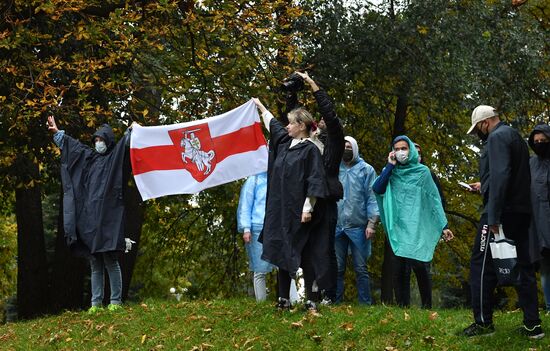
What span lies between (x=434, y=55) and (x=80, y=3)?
9.19m

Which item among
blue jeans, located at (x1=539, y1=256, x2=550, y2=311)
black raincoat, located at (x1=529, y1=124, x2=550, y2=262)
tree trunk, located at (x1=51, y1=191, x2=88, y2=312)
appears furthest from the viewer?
tree trunk, located at (x1=51, y1=191, x2=88, y2=312)

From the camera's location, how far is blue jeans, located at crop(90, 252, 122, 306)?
1178 cm

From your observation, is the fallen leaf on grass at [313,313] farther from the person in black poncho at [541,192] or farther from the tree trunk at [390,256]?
the tree trunk at [390,256]

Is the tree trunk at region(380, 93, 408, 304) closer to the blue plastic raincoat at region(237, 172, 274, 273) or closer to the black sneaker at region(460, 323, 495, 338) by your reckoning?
the blue plastic raincoat at region(237, 172, 274, 273)

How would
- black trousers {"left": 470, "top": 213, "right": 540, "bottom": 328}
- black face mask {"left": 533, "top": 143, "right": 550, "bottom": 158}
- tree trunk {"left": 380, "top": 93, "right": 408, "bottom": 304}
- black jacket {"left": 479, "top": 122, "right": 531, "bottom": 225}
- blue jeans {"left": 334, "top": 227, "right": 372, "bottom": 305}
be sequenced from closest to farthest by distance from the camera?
black jacket {"left": 479, "top": 122, "right": 531, "bottom": 225} < black trousers {"left": 470, "top": 213, "right": 540, "bottom": 328} < black face mask {"left": 533, "top": 143, "right": 550, "bottom": 158} < blue jeans {"left": 334, "top": 227, "right": 372, "bottom": 305} < tree trunk {"left": 380, "top": 93, "right": 408, "bottom": 304}

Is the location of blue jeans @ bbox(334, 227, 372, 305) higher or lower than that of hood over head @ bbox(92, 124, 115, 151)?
lower

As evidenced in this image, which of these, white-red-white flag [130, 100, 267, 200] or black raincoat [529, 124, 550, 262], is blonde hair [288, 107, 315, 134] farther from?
black raincoat [529, 124, 550, 262]

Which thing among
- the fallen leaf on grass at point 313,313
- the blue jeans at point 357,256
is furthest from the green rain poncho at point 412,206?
the fallen leaf on grass at point 313,313

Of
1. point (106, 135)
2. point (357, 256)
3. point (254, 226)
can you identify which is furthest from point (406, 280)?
point (106, 135)

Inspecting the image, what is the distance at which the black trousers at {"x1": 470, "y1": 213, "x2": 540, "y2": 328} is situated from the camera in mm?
8031

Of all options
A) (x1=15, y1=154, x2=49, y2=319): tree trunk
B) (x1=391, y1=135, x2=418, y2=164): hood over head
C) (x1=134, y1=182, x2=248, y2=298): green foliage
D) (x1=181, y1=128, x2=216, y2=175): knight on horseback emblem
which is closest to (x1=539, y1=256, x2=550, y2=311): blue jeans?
(x1=391, y1=135, x2=418, y2=164): hood over head

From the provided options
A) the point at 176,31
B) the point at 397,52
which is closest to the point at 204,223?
the point at 397,52

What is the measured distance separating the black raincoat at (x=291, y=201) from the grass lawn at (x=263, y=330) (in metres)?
0.68

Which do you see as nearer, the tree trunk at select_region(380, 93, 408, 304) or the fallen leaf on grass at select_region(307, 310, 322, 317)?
the fallen leaf on grass at select_region(307, 310, 322, 317)
